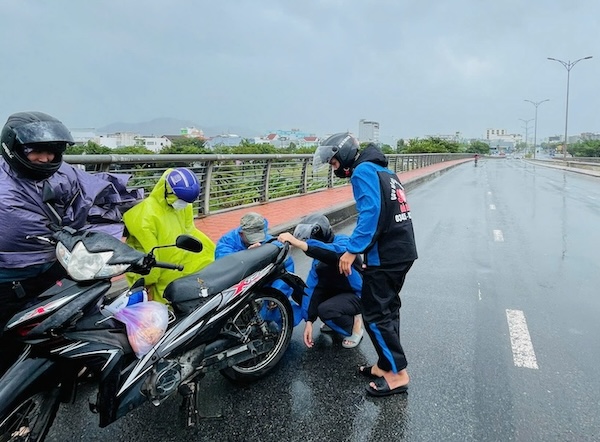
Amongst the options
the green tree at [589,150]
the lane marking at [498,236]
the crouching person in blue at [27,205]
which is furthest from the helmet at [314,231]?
the green tree at [589,150]

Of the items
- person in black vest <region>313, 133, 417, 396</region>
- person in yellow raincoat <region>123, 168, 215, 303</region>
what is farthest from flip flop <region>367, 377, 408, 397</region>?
person in yellow raincoat <region>123, 168, 215, 303</region>

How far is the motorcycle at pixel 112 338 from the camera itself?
2.02 meters

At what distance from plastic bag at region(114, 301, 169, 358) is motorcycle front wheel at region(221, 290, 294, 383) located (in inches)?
23.4

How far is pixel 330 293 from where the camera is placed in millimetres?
3842

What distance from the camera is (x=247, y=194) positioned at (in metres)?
10.1

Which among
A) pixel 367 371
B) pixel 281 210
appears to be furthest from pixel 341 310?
pixel 281 210

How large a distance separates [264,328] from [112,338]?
1179 millimetres

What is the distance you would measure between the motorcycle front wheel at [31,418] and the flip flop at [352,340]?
2209 millimetres

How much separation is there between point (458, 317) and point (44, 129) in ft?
12.6

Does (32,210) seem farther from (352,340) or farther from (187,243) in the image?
(352,340)

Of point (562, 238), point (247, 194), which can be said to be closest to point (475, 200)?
point (562, 238)

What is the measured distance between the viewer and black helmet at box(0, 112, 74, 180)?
2.22 m

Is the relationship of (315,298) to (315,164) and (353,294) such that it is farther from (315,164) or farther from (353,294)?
(315,164)

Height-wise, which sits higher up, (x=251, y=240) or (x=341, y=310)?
(x=251, y=240)
